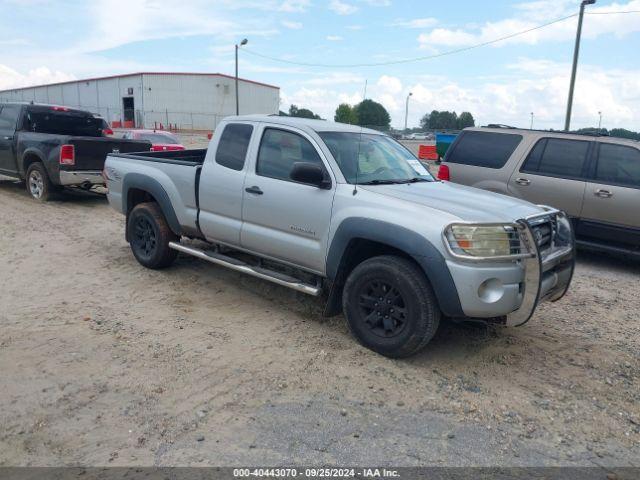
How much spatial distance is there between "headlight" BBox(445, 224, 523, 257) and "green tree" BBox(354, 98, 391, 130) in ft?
222

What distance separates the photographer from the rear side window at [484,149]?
8.09 meters

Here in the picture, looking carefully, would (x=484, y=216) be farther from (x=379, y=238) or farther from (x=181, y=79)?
(x=181, y=79)

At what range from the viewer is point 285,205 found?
4.86 m

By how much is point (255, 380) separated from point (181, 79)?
5443 centimetres

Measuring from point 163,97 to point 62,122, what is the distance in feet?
146

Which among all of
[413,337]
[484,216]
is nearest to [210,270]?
[413,337]

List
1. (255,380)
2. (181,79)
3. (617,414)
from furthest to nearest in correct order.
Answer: (181,79), (255,380), (617,414)

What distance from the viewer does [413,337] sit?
4.02 m

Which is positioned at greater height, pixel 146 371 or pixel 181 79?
pixel 181 79

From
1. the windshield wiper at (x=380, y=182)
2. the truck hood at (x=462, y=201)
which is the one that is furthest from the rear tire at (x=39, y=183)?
the truck hood at (x=462, y=201)

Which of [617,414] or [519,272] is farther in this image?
[519,272]

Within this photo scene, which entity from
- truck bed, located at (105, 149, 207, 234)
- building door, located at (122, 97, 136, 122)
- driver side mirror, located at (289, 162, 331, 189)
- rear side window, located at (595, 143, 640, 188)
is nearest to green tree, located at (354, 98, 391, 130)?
building door, located at (122, 97, 136, 122)

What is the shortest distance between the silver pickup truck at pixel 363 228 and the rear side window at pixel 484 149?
2.98m

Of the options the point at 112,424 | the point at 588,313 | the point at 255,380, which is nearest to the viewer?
the point at 112,424
